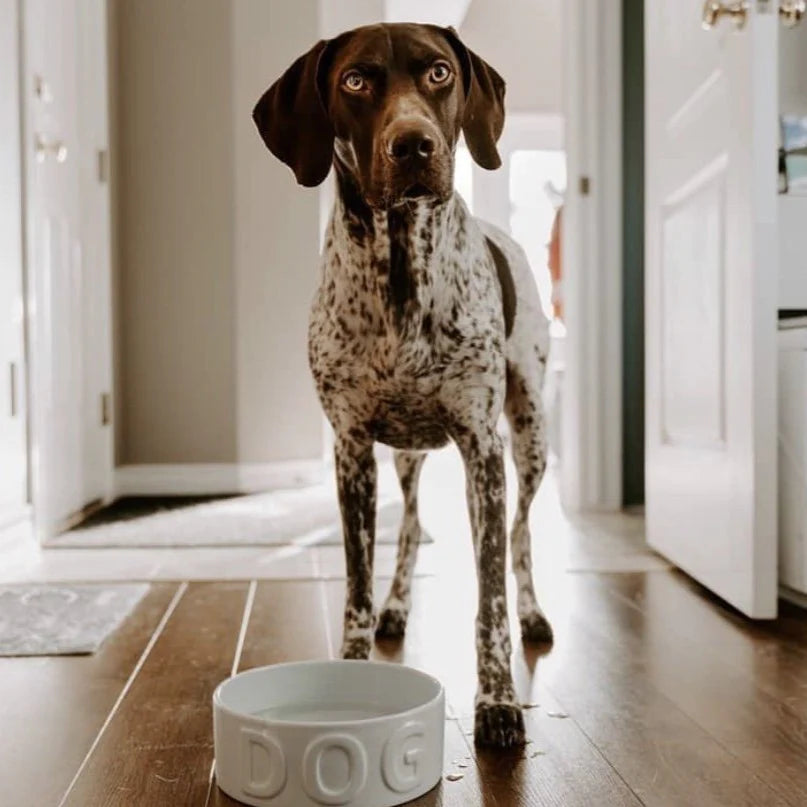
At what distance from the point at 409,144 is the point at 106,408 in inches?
120

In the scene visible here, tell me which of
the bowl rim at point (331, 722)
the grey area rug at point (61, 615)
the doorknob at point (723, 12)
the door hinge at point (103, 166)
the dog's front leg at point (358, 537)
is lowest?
the grey area rug at point (61, 615)

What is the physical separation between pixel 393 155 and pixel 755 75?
42.2 inches

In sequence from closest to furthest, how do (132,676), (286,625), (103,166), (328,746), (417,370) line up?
(328,746)
(417,370)
(132,676)
(286,625)
(103,166)

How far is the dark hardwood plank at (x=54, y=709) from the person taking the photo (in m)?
1.22

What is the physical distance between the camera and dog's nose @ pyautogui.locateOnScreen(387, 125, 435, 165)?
1195mm

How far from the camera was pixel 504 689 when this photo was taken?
138cm

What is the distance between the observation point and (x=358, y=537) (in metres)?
1.57

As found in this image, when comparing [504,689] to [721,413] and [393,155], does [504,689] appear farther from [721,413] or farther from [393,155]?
[721,413]

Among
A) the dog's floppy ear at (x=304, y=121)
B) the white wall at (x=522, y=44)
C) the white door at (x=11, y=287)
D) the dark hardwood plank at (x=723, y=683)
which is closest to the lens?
the dark hardwood plank at (x=723, y=683)

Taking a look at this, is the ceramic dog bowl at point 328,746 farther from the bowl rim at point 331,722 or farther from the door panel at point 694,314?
the door panel at point 694,314

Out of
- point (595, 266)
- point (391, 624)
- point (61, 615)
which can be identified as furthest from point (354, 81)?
point (595, 266)

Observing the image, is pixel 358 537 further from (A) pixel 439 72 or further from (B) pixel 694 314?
(B) pixel 694 314

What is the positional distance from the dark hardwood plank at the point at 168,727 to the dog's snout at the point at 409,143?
0.77 m

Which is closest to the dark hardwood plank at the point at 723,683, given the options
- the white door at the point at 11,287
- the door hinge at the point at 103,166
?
the white door at the point at 11,287
